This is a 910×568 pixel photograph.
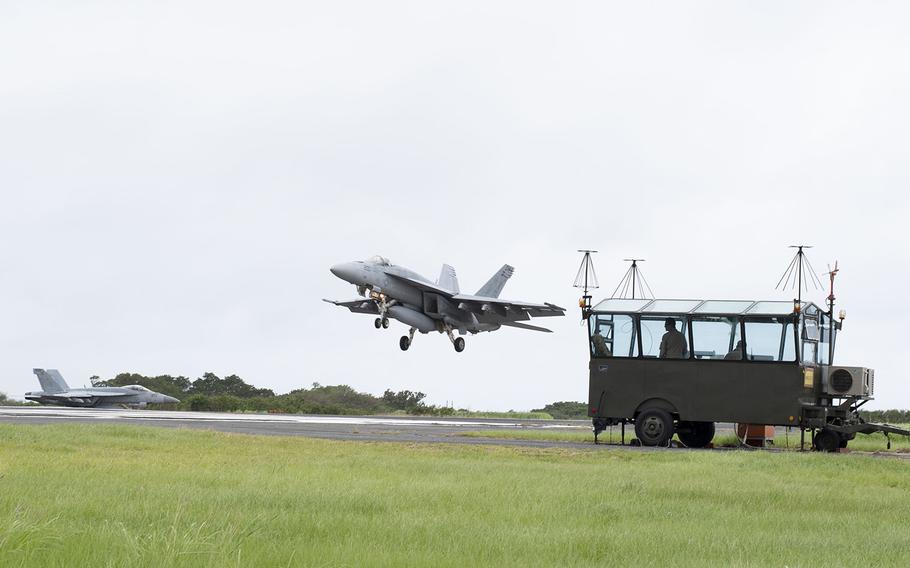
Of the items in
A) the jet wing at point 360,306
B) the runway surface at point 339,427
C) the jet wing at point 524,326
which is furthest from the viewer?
the jet wing at point 524,326

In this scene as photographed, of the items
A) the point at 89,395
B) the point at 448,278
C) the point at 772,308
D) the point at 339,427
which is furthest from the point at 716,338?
the point at 89,395

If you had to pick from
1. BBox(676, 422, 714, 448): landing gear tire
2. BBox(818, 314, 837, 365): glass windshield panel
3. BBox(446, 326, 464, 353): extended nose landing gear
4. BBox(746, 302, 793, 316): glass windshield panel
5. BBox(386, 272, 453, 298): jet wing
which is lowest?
BBox(676, 422, 714, 448): landing gear tire

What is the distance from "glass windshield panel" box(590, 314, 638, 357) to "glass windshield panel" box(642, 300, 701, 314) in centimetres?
61

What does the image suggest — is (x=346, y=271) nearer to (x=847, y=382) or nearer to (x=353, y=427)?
(x=353, y=427)

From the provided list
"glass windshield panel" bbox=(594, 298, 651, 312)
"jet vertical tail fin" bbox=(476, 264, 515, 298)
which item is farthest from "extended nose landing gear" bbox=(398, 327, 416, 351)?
"glass windshield panel" bbox=(594, 298, 651, 312)

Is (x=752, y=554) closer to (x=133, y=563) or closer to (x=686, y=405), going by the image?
(x=133, y=563)

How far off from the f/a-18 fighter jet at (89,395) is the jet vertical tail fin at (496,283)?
77.1 ft

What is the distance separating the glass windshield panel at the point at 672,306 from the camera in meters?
25.3

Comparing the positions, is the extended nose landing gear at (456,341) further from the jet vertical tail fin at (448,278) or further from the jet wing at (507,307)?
the jet vertical tail fin at (448,278)

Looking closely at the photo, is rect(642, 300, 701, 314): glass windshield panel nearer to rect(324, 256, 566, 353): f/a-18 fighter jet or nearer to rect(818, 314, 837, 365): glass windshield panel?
rect(818, 314, 837, 365): glass windshield panel

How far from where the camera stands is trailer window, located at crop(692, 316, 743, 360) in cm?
2481

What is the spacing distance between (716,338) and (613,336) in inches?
96.8

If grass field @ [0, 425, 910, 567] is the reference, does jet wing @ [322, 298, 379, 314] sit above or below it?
above

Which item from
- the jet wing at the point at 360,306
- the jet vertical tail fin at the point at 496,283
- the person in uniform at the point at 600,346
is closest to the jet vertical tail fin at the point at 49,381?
the jet wing at the point at 360,306
